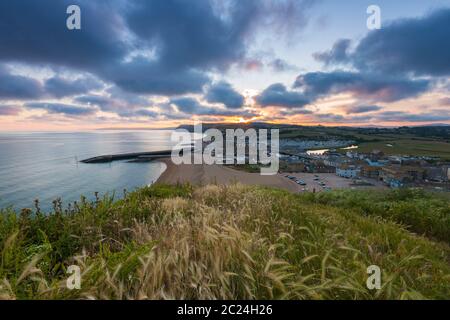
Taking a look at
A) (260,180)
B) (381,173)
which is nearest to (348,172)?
(381,173)

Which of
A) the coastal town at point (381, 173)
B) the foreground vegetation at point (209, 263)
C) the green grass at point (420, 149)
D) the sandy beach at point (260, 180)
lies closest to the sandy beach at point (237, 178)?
the sandy beach at point (260, 180)

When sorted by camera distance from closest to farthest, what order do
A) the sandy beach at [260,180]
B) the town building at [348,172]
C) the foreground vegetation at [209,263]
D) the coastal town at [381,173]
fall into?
1. the foreground vegetation at [209,263]
2. the sandy beach at [260,180]
3. the coastal town at [381,173]
4. the town building at [348,172]

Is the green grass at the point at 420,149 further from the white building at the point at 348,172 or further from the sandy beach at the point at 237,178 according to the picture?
the sandy beach at the point at 237,178

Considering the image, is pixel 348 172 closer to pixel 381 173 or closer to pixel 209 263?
pixel 381 173

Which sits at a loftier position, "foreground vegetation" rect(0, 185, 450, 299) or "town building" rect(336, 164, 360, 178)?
"foreground vegetation" rect(0, 185, 450, 299)

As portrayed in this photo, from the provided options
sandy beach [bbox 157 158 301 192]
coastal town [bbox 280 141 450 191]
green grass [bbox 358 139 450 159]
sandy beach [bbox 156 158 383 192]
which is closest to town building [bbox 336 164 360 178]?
coastal town [bbox 280 141 450 191]

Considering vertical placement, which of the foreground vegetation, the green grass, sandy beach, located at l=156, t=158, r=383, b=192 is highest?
the foreground vegetation

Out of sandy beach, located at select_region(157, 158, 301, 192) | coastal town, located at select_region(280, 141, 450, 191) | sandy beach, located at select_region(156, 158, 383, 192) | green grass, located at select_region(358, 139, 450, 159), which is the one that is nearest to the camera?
sandy beach, located at select_region(156, 158, 383, 192)

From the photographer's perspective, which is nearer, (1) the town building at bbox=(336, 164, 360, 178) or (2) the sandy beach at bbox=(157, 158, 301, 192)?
(2) the sandy beach at bbox=(157, 158, 301, 192)

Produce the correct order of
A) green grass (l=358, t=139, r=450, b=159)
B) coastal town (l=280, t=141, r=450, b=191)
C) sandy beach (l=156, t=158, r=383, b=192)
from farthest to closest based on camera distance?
1. green grass (l=358, t=139, r=450, b=159)
2. coastal town (l=280, t=141, r=450, b=191)
3. sandy beach (l=156, t=158, r=383, b=192)

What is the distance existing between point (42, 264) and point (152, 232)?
4.72 feet

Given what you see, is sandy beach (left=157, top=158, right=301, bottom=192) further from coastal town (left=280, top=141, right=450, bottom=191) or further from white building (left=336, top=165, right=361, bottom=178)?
white building (left=336, top=165, right=361, bottom=178)
